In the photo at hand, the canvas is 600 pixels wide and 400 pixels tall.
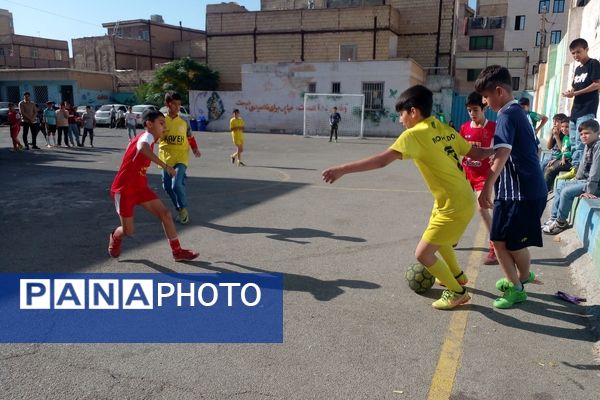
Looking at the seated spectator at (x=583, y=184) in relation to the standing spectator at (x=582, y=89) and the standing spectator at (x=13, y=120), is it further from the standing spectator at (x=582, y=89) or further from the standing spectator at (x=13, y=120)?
the standing spectator at (x=13, y=120)

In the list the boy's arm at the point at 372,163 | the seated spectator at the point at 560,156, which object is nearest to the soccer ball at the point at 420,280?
the boy's arm at the point at 372,163

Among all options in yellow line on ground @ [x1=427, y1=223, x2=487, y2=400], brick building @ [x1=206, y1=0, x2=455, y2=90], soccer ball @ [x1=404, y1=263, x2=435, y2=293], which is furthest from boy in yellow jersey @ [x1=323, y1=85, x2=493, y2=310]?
brick building @ [x1=206, y1=0, x2=455, y2=90]

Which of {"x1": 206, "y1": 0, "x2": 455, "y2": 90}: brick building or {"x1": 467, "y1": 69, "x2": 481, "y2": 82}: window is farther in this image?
{"x1": 467, "y1": 69, "x2": 481, "y2": 82}: window

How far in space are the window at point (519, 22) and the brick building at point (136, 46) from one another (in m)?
38.8

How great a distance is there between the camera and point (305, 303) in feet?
14.0

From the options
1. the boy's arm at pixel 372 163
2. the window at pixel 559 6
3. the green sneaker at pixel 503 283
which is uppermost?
the window at pixel 559 6

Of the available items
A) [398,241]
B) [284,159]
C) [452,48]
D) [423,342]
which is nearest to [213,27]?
[452,48]

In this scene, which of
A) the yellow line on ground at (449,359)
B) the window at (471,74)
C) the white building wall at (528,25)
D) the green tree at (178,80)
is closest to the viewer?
the yellow line on ground at (449,359)

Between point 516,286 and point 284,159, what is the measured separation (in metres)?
12.1

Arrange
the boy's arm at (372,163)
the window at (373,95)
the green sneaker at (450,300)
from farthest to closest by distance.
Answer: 1. the window at (373,95)
2. the green sneaker at (450,300)
3. the boy's arm at (372,163)

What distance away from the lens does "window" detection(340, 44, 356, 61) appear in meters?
37.9

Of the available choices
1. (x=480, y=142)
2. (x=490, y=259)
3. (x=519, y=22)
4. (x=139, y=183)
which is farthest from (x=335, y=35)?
(x=139, y=183)

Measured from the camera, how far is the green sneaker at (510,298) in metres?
4.15

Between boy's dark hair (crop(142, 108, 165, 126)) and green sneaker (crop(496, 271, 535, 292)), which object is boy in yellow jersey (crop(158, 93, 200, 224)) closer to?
boy's dark hair (crop(142, 108, 165, 126))
